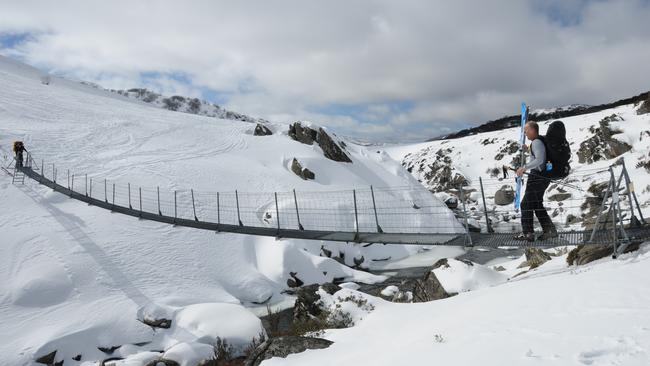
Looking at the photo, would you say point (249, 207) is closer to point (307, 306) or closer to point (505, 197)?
point (307, 306)

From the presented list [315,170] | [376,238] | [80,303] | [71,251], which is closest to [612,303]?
[376,238]

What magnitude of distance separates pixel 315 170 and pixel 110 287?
1437 cm

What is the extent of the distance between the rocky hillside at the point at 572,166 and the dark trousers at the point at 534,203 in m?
0.18

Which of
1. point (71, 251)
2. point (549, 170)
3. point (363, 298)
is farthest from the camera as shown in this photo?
point (71, 251)

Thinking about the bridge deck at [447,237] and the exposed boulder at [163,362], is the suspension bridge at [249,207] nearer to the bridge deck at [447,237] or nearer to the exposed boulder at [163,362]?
the bridge deck at [447,237]

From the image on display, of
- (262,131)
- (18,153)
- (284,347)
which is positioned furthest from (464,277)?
(262,131)

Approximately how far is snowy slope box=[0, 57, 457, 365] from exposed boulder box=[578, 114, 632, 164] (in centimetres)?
1235

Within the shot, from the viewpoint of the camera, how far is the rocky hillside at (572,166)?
15.8 m

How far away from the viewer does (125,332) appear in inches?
401

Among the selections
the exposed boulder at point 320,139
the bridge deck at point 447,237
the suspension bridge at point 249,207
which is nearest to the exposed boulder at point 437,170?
the exposed boulder at point 320,139

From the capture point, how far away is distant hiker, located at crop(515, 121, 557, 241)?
561 centimetres

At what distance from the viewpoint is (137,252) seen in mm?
13664

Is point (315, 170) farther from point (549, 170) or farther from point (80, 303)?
point (549, 170)

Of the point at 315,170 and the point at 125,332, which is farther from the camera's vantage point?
the point at 315,170
